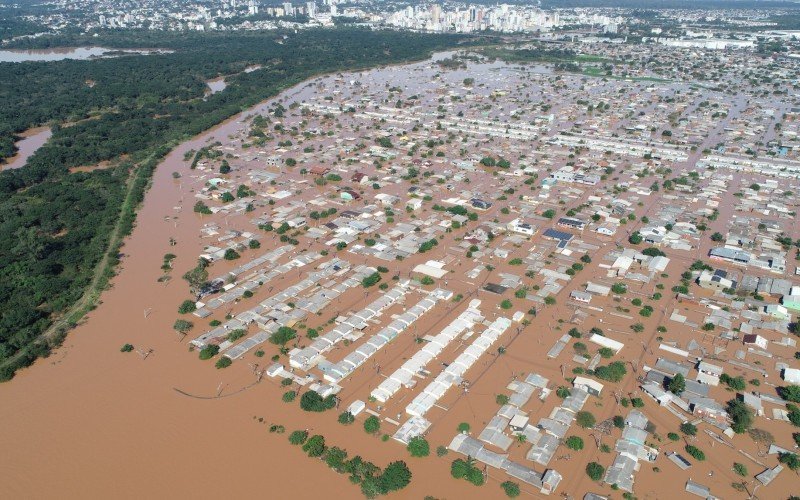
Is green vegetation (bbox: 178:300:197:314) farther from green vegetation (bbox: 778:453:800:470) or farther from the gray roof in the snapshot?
green vegetation (bbox: 778:453:800:470)

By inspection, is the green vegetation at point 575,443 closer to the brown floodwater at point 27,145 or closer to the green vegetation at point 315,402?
the green vegetation at point 315,402

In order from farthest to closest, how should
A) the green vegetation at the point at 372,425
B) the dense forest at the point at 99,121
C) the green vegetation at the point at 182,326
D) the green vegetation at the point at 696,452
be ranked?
the dense forest at the point at 99,121 < the green vegetation at the point at 182,326 < the green vegetation at the point at 372,425 < the green vegetation at the point at 696,452

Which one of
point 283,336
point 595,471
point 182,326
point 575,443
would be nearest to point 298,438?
point 283,336

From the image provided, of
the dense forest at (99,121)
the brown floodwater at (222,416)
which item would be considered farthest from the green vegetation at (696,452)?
the dense forest at (99,121)

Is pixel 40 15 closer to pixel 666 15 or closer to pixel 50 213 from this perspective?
pixel 50 213

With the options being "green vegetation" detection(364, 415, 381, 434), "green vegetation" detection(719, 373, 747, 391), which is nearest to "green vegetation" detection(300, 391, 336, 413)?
"green vegetation" detection(364, 415, 381, 434)
